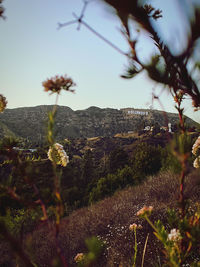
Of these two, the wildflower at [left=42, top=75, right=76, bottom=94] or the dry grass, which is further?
the dry grass

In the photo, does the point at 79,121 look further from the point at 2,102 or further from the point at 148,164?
the point at 2,102

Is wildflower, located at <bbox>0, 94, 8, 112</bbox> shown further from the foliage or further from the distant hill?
the distant hill

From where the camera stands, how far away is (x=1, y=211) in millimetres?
959

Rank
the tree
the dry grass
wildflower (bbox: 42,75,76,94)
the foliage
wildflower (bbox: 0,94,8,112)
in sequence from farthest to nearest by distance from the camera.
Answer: the tree < the foliage < the dry grass < wildflower (bbox: 0,94,8,112) < wildflower (bbox: 42,75,76,94)

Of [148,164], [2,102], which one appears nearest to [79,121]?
[148,164]

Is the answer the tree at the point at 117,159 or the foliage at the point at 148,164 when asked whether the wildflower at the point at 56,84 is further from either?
the tree at the point at 117,159

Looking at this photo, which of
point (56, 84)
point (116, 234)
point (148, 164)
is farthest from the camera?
point (148, 164)

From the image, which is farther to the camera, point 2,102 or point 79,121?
point 79,121

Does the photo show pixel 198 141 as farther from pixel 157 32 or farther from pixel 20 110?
pixel 20 110

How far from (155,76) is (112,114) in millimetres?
149627

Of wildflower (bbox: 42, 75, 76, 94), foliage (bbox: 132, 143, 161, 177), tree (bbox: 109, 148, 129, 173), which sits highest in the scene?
wildflower (bbox: 42, 75, 76, 94)

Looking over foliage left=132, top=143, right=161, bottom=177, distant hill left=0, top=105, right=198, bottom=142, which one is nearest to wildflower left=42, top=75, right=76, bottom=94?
foliage left=132, top=143, right=161, bottom=177

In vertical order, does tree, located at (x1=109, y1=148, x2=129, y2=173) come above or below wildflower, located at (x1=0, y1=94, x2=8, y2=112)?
below

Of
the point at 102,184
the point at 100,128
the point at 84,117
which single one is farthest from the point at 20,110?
the point at 102,184
